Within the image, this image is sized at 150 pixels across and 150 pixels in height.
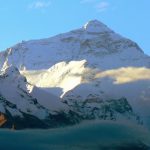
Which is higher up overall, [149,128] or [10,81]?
[10,81]

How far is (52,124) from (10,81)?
20565mm

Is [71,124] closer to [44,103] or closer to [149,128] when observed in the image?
[44,103]

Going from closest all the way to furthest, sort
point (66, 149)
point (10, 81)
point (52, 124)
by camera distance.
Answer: point (66, 149) → point (52, 124) → point (10, 81)

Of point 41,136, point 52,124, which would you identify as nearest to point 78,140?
point 41,136

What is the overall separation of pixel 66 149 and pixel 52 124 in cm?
3718

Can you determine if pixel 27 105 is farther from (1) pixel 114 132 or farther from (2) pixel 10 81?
(1) pixel 114 132

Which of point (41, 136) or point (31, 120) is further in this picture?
point (31, 120)

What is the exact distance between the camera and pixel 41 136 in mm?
162875

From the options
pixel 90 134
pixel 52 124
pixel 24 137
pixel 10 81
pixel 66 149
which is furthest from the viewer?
pixel 10 81

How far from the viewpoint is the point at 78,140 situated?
16112 cm

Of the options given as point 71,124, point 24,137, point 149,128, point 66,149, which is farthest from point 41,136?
point 149,128

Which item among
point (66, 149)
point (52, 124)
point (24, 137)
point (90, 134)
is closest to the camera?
point (66, 149)

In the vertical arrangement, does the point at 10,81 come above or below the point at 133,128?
above

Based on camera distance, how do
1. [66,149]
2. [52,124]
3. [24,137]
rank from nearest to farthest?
[66,149] < [24,137] < [52,124]
